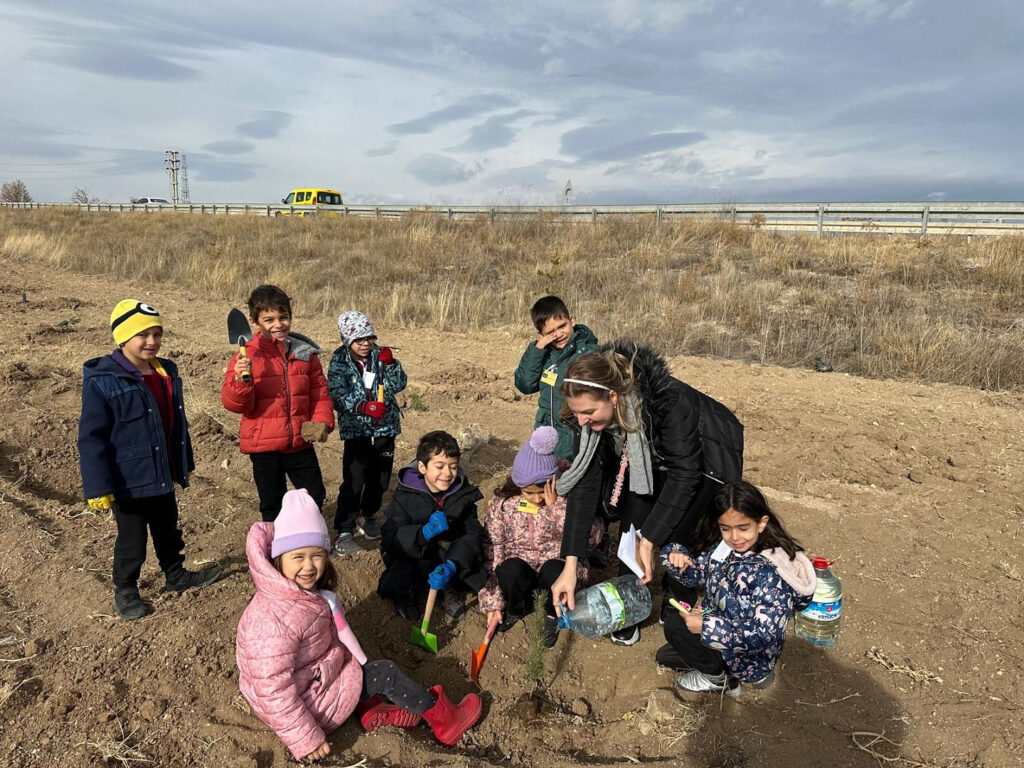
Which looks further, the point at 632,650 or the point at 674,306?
the point at 674,306

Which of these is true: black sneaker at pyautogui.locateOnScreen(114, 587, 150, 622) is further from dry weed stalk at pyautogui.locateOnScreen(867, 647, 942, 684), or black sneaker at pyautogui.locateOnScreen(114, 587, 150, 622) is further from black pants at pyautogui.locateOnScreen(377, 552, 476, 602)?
dry weed stalk at pyautogui.locateOnScreen(867, 647, 942, 684)

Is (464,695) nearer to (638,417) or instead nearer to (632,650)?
(632,650)

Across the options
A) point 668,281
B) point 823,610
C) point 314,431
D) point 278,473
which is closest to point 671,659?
point 823,610

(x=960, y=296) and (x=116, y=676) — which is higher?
(x=960, y=296)

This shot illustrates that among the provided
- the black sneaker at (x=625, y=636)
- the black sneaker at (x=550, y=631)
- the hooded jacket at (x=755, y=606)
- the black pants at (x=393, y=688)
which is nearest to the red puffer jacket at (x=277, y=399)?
the black pants at (x=393, y=688)

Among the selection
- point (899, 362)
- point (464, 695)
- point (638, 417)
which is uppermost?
point (638, 417)

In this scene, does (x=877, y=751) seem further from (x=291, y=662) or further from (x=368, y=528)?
(x=368, y=528)

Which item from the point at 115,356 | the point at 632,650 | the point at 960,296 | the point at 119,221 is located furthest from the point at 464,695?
the point at 119,221

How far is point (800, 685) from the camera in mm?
2977

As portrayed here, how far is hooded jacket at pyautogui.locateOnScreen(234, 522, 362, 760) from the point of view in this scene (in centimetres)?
237

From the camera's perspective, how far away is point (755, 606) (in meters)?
2.60

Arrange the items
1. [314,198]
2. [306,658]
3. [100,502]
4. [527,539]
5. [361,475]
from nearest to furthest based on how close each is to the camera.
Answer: [306,658] < [100,502] < [527,539] < [361,475] < [314,198]

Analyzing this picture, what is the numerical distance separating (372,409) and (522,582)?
52.5 inches

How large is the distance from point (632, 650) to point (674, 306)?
24.4 feet
